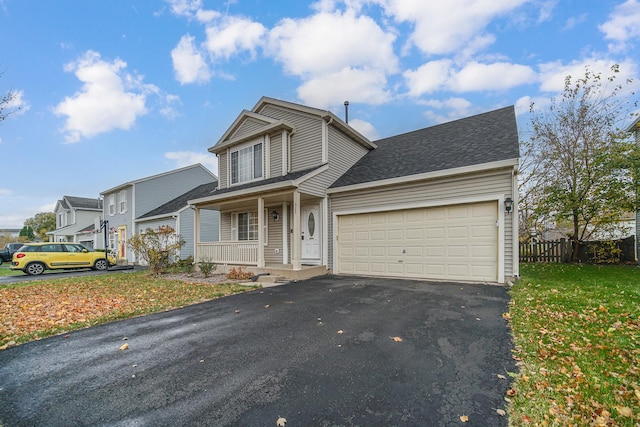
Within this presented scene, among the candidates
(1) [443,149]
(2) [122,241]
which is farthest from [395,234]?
(2) [122,241]

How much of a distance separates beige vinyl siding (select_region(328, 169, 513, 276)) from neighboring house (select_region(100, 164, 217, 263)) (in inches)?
600

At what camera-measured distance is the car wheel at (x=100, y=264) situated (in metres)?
15.3

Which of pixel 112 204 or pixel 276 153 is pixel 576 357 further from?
pixel 112 204

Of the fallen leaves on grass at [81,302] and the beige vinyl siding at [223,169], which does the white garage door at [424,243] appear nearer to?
the fallen leaves on grass at [81,302]

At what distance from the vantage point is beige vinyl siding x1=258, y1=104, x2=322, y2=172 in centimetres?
1088

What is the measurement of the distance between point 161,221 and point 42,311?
1267cm

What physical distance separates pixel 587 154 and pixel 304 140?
11419 mm

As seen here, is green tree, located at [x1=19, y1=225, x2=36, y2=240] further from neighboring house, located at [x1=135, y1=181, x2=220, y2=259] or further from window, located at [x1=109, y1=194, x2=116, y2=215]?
neighboring house, located at [x1=135, y1=181, x2=220, y2=259]

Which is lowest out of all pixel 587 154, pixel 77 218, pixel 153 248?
pixel 153 248

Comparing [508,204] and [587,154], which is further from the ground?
[587,154]

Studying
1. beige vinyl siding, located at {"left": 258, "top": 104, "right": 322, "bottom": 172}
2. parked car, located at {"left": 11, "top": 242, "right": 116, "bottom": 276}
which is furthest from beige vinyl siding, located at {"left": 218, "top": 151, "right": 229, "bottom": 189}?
parked car, located at {"left": 11, "top": 242, "right": 116, "bottom": 276}

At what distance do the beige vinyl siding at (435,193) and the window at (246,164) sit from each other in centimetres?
395

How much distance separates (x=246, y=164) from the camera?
12773 mm

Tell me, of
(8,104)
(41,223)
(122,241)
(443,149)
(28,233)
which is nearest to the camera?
(8,104)
